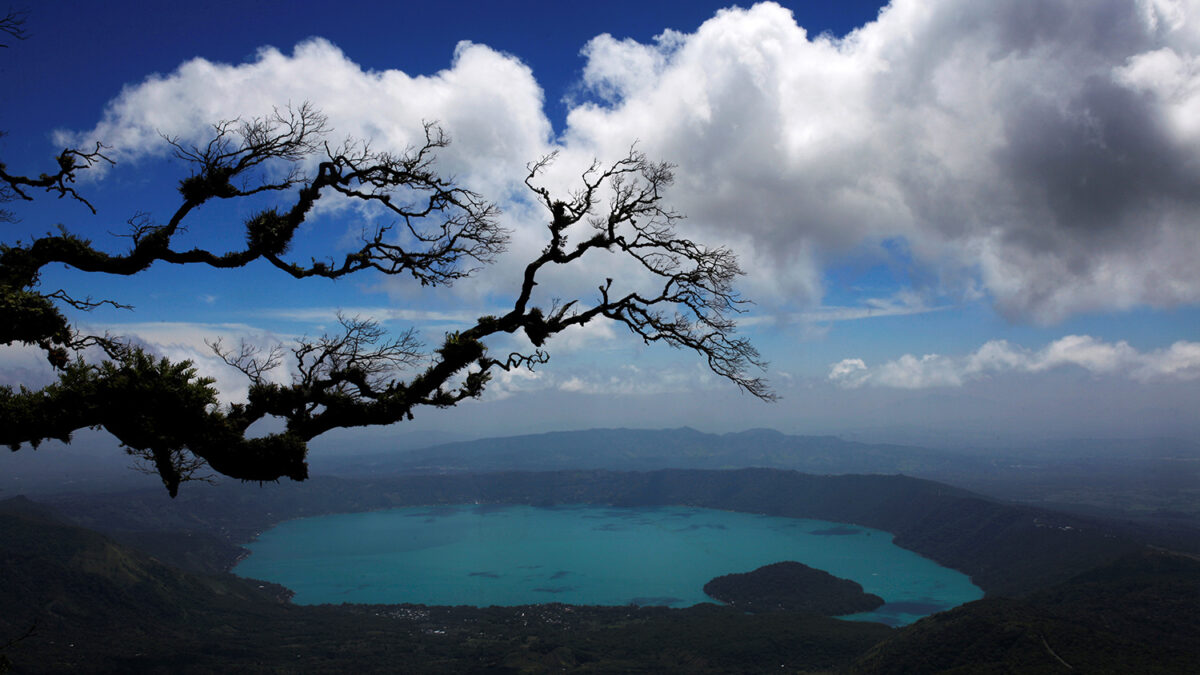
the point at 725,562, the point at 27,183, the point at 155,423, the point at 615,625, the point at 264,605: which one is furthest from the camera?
the point at 725,562

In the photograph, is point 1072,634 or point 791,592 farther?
point 791,592

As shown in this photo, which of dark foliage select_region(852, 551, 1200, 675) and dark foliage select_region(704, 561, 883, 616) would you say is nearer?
dark foliage select_region(852, 551, 1200, 675)

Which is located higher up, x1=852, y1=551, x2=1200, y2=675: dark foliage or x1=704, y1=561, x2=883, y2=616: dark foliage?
x1=852, y1=551, x2=1200, y2=675: dark foliage

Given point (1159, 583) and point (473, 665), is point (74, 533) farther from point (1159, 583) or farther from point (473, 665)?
point (1159, 583)

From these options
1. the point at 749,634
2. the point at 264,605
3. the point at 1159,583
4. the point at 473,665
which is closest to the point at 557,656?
the point at 473,665

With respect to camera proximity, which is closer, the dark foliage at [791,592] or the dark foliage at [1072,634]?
the dark foliage at [1072,634]

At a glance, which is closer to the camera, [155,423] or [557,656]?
[155,423]

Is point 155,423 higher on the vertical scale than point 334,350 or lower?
lower

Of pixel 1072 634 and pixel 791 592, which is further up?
pixel 1072 634

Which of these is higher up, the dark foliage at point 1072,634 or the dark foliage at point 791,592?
the dark foliage at point 1072,634

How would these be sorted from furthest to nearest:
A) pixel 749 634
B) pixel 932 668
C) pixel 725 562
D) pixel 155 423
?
1. pixel 725 562
2. pixel 749 634
3. pixel 932 668
4. pixel 155 423

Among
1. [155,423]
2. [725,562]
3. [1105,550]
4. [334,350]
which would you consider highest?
[334,350]
